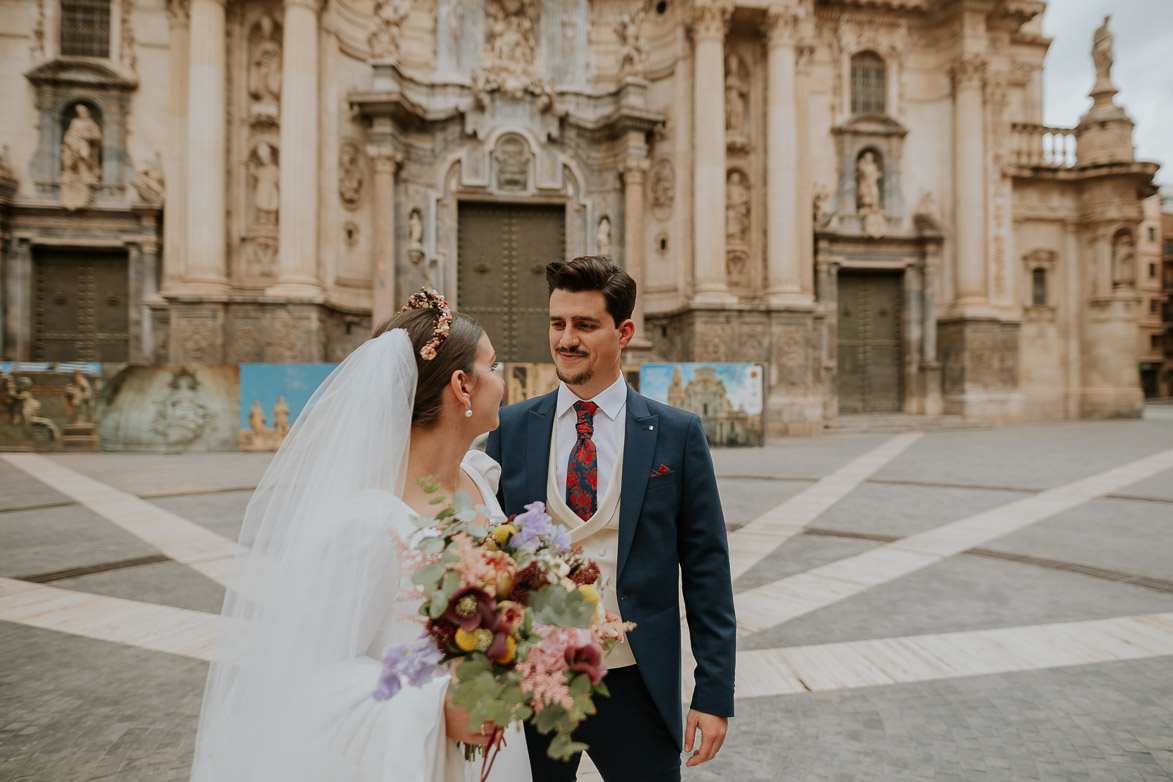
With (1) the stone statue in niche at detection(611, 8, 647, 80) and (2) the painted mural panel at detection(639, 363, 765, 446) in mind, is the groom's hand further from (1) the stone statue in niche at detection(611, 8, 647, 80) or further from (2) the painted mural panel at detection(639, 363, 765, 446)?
(1) the stone statue in niche at detection(611, 8, 647, 80)

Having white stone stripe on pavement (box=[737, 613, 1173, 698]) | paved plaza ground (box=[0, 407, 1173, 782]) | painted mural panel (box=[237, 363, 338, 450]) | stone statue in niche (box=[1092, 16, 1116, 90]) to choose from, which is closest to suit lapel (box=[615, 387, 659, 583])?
paved plaza ground (box=[0, 407, 1173, 782])

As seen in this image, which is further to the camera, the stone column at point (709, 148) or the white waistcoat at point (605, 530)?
the stone column at point (709, 148)

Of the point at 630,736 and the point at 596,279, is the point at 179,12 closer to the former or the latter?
the point at 596,279

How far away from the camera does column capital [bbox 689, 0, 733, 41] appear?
15641mm

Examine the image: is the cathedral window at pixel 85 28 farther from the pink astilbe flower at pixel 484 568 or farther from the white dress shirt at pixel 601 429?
the pink astilbe flower at pixel 484 568

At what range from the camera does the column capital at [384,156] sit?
15609 millimetres

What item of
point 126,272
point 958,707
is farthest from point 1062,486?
point 126,272

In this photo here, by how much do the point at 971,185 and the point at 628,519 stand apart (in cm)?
2127

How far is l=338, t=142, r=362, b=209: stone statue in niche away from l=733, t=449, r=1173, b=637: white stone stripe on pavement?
15.2 m

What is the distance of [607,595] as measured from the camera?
1.80 metres

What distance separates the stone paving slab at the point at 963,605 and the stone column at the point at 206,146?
14571 millimetres

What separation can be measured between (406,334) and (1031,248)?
2479 cm

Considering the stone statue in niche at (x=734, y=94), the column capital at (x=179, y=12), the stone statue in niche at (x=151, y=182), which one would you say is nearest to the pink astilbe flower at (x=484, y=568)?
the stone statue in niche at (x=734, y=94)

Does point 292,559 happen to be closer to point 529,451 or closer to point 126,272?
point 529,451
